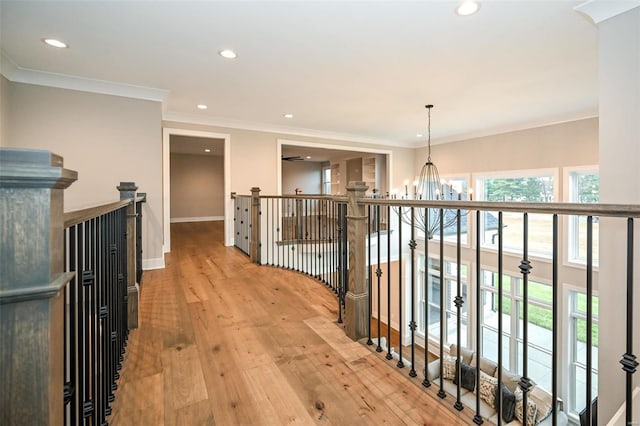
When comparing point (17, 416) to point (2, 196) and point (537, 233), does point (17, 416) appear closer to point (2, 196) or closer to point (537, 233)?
point (2, 196)

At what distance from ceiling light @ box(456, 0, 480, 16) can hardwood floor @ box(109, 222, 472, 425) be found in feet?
8.63

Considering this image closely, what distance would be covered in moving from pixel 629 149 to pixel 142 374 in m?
3.47

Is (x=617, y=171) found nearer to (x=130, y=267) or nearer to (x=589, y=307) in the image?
(x=589, y=307)

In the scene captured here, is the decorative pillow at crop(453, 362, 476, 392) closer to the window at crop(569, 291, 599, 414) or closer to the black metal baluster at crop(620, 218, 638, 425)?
the window at crop(569, 291, 599, 414)

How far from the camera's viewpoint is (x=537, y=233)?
6.40 metres

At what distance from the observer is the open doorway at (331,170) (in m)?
9.32

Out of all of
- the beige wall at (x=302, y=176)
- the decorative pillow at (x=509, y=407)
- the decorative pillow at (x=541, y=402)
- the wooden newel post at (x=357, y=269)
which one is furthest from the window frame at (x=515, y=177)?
the beige wall at (x=302, y=176)

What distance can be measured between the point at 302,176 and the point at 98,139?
884 cm

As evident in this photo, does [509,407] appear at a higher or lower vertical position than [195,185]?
lower

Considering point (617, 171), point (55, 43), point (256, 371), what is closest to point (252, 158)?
point (55, 43)

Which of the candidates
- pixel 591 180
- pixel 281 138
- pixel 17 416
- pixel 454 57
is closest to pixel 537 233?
pixel 591 180

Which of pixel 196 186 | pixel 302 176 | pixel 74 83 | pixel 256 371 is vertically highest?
pixel 74 83

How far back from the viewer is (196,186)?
10.4 meters

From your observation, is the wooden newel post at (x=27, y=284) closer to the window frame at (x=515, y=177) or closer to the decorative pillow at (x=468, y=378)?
the decorative pillow at (x=468, y=378)
